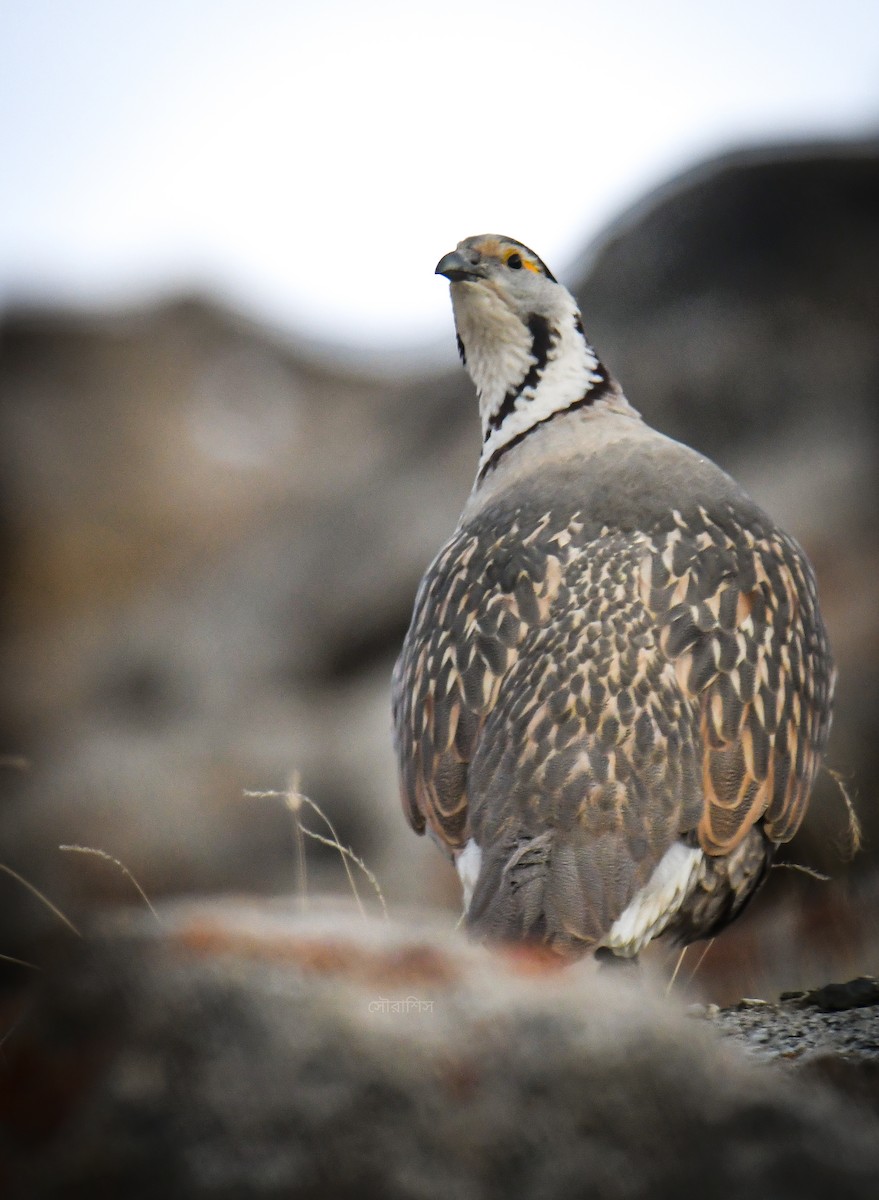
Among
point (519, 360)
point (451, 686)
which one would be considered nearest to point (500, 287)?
point (519, 360)

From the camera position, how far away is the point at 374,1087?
9.58 feet

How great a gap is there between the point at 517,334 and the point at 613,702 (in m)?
2.67

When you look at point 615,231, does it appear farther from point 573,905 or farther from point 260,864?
point 573,905

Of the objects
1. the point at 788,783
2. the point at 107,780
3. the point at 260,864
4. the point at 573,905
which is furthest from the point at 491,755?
the point at 107,780

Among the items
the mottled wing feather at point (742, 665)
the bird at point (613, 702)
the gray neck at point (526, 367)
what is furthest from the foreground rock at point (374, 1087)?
the gray neck at point (526, 367)

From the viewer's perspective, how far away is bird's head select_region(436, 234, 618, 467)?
6918 mm

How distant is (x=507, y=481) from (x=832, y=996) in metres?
2.69

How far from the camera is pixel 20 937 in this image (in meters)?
12.4

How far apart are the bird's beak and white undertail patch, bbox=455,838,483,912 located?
3.05 m

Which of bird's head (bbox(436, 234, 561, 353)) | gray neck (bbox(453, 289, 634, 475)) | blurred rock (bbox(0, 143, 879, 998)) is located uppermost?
bird's head (bbox(436, 234, 561, 353))

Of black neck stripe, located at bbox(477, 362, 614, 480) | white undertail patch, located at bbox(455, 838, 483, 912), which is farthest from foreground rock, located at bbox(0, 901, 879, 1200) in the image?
black neck stripe, located at bbox(477, 362, 614, 480)

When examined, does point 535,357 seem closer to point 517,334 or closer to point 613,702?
point 517,334

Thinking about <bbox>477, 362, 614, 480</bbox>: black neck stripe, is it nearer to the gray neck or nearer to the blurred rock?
the gray neck

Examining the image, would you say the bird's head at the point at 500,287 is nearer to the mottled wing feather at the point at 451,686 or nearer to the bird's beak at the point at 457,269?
the bird's beak at the point at 457,269
